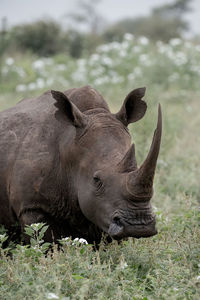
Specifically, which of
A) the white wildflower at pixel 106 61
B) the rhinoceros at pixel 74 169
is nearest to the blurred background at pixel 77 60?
the white wildflower at pixel 106 61

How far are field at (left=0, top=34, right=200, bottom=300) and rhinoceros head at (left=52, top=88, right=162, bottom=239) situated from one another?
0.98 feet

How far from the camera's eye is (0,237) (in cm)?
481

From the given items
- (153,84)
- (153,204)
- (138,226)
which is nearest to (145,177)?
(138,226)

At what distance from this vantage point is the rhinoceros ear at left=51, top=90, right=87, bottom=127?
517cm

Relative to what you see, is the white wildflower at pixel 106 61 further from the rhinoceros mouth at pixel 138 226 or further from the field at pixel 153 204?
the rhinoceros mouth at pixel 138 226

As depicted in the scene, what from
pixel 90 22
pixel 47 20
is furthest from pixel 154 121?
pixel 90 22

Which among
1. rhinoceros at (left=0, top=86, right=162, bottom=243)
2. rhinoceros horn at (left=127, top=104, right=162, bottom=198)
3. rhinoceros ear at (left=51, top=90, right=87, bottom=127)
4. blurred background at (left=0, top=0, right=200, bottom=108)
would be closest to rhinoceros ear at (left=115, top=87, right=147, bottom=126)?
rhinoceros at (left=0, top=86, right=162, bottom=243)

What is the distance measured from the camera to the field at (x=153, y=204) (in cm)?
425

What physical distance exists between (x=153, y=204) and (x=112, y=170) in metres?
2.44

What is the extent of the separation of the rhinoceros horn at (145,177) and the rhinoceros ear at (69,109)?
2.63 ft

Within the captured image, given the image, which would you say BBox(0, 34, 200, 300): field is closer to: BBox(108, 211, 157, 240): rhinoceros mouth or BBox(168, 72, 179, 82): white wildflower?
BBox(168, 72, 179, 82): white wildflower

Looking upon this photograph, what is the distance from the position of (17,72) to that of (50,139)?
1107 cm

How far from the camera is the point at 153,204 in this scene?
7.19 m

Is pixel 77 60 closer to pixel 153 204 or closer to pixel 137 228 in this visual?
pixel 153 204
